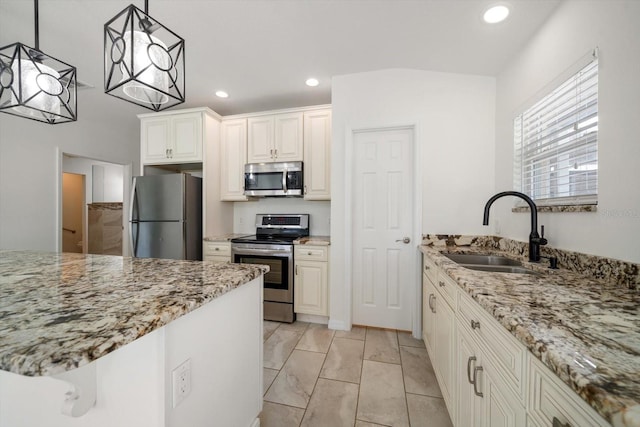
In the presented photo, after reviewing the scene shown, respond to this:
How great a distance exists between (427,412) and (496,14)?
253 centimetres

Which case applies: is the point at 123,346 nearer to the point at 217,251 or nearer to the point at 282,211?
the point at 217,251

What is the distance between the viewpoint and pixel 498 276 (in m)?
1.12

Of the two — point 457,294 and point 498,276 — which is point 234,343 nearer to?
point 457,294

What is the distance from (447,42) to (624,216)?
162cm

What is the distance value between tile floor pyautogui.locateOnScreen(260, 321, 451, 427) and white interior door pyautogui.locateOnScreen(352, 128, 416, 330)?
0.27 m

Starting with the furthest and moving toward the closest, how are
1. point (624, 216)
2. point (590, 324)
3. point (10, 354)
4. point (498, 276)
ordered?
point (498, 276)
point (624, 216)
point (590, 324)
point (10, 354)

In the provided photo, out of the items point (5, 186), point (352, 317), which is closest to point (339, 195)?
point (352, 317)

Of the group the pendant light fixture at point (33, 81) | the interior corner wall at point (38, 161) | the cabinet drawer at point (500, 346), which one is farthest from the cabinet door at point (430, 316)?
the interior corner wall at point (38, 161)

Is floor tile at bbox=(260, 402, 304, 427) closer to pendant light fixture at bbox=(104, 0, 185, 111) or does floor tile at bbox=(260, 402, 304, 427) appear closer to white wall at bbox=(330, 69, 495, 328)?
white wall at bbox=(330, 69, 495, 328)

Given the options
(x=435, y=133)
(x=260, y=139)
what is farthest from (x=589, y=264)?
(x=260, y=139)

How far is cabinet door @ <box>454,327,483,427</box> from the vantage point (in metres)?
0.96

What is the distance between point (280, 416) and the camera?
1.42m

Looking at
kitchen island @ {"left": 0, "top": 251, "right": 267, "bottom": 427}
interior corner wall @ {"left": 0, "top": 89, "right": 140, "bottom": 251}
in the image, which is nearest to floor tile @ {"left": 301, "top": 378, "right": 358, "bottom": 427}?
kitchen island @ {"left": 0, "top": 251, "right": 267, "bottom": 427}

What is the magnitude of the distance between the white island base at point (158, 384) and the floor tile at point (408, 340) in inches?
64.5
